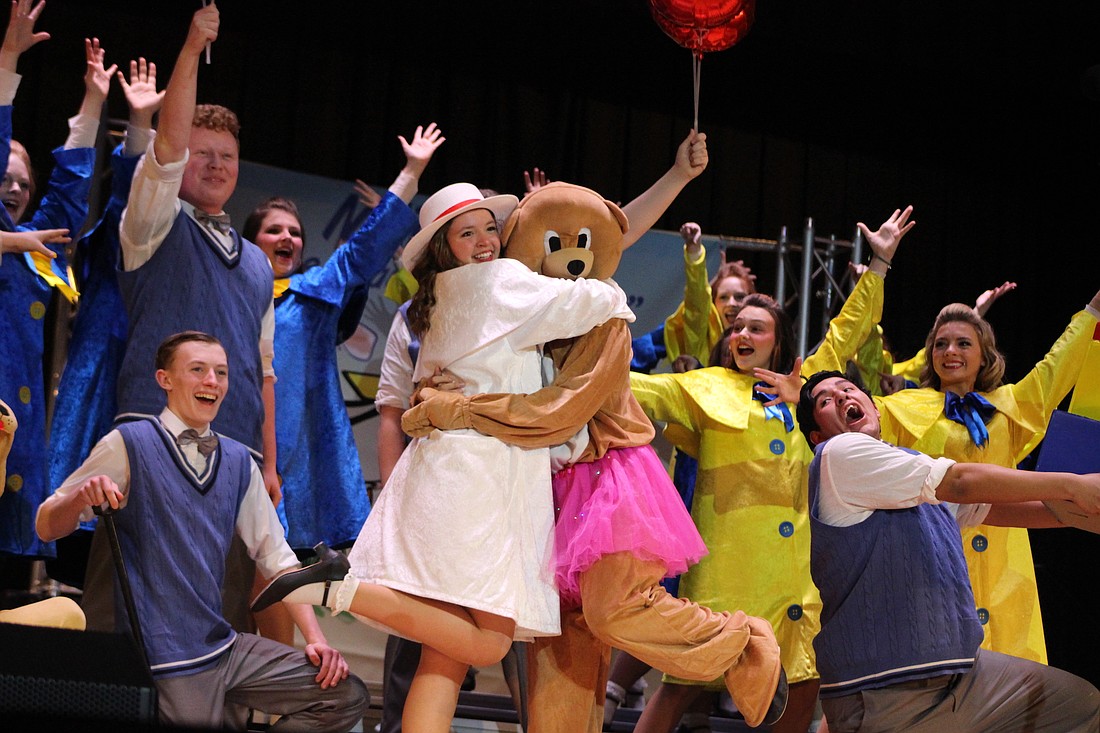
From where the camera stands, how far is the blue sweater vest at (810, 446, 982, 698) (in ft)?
9.91

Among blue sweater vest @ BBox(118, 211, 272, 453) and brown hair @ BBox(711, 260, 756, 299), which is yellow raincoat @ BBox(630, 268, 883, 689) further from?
blue sweater vest @ BBox(118, 211, 272, 453)

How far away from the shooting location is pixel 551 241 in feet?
10.3

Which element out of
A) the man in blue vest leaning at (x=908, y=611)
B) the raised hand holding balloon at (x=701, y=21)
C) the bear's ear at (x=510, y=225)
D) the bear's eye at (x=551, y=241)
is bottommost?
the man in blue vest leaning at (x=908, y=611)

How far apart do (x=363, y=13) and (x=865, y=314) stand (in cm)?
262

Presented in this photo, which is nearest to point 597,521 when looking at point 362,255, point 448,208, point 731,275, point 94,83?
point 448,208

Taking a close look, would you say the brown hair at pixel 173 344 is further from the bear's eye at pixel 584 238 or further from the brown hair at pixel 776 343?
the brown hair at pixel 776 343

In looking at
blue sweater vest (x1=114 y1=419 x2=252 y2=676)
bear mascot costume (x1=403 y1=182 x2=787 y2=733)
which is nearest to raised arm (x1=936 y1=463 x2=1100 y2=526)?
bear mascot costume (x1=403 y1=182 x2=787 y2=733)

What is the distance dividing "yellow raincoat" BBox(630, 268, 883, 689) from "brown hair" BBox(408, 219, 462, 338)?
1115 millimetres

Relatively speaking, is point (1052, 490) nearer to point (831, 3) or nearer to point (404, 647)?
point (404, 647)

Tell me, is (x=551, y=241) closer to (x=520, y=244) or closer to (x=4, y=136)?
(x=520, y=244)

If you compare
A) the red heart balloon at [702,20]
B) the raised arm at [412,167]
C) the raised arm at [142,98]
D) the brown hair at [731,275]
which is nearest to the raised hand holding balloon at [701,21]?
the red heart balloon at [702,20]

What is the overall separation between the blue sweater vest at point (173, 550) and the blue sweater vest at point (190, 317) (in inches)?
12.5

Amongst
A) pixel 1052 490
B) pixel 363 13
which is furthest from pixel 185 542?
pixel 363 13

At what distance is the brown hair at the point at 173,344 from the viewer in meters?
3.16
